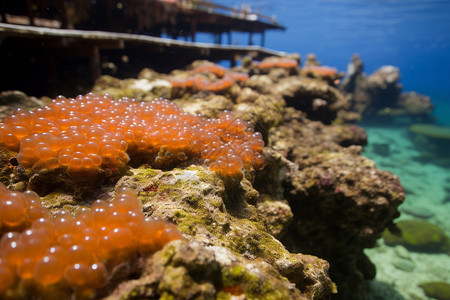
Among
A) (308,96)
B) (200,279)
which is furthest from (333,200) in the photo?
(308,96)

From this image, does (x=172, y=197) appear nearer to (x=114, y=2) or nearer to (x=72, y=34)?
(x=72, y=34)

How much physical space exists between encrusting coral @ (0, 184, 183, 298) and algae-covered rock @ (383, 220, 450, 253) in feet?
39.7

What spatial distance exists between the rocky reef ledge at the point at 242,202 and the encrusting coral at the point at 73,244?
0.05 m

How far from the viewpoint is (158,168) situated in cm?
291

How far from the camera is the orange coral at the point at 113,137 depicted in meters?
2.27

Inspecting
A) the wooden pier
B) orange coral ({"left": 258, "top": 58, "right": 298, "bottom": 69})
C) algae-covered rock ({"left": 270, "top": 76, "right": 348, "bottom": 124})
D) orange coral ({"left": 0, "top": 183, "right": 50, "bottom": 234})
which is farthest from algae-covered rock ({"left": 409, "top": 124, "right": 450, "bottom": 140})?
orange coral ({"left": 0, "top": 183, "right": 50, "bottom": 234})

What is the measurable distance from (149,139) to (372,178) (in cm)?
453

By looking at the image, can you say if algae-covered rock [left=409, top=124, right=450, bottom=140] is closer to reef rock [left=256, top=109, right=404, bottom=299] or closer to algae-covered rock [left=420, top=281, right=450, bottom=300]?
algae-covered rock [left=420, top=281, right=450, bottom=300]

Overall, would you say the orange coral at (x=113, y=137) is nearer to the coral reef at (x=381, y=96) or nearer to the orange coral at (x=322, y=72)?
the orange coral at (x=322, y=72)

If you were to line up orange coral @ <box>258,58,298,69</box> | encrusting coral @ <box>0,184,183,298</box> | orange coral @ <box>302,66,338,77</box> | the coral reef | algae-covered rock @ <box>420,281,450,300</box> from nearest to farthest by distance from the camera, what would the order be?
encrusting coral @ <box>0,184,183,298</box> < algae-covered rock @ <box>420,281,450,300</box> < orange coral @ <box>258,58,298,69</box> < orange coral @ <box>302,66,338,77</box> < the coral reef

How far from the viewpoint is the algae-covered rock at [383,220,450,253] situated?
10.6 m

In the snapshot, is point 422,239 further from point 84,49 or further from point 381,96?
point 381,96

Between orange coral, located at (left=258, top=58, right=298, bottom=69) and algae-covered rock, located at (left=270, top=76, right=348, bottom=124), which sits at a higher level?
orange coral, located at (left=258, top=58, right=298, bottom=69)

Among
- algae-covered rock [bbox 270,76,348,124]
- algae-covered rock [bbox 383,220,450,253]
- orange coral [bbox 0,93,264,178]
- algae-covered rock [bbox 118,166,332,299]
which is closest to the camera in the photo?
algae-covered rock [bbox 118,166,332,299]
